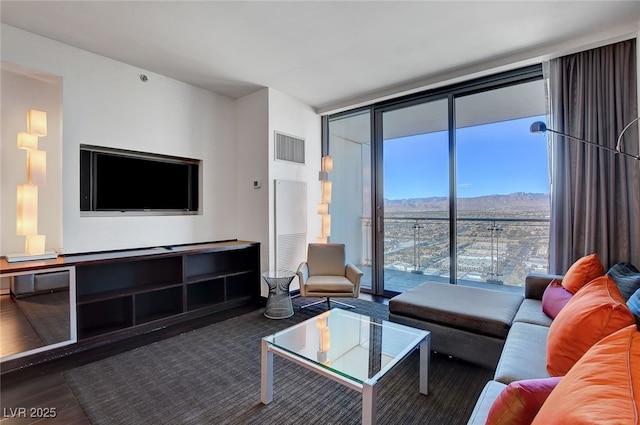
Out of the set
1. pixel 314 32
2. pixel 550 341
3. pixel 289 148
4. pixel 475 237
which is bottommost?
pixel 550 341

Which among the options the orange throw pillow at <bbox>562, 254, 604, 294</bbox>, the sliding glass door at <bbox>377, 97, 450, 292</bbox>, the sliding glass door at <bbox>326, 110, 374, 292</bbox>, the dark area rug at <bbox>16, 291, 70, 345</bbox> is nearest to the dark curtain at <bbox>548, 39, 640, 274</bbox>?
the orange throw pillow at <bbox>562, 254, 604, 294</bbox>

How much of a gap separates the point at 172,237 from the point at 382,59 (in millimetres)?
3170

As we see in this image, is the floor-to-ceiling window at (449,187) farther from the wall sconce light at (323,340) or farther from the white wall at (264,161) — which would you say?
the wall sconce light at (323,340)

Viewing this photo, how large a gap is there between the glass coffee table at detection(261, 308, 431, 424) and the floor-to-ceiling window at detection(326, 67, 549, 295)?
192cm

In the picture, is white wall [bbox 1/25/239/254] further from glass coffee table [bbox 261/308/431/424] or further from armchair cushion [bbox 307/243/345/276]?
glass coffee table [bbox 261/308/431/424]

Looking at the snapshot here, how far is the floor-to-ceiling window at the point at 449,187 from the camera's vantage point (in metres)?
3.39

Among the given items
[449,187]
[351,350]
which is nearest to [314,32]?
[449,187]

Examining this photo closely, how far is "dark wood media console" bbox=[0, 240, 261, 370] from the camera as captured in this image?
2760 millimetres

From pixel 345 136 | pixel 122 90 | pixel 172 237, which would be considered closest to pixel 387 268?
pixel 345 136

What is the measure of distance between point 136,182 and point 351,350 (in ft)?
9.81

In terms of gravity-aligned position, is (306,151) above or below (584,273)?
above

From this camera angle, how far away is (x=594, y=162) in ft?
9.12

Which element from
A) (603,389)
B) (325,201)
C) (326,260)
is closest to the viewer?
(603,389)

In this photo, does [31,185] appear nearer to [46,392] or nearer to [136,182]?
[136,182]
